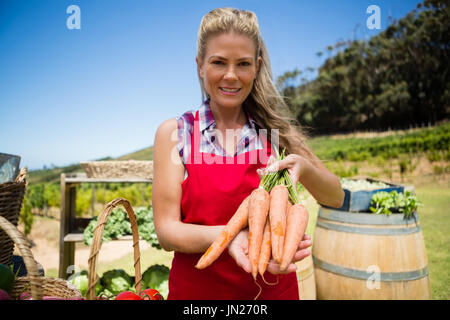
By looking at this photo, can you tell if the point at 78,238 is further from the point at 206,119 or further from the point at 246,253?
the point at 246,253

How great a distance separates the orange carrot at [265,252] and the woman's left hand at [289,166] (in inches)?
10.6

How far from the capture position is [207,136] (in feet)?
4.96

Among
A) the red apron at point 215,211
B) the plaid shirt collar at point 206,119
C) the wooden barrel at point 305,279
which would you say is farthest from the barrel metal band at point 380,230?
the plaid shirt collar at point 206,119

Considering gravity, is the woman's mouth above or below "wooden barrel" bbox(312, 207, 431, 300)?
above

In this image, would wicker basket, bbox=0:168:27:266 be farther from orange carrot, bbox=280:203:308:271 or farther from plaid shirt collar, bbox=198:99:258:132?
orange carrot, bbox=280:203:308:271

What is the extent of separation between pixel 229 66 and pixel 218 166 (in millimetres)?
469

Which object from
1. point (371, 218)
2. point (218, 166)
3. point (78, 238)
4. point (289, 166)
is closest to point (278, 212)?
point (289, 166)

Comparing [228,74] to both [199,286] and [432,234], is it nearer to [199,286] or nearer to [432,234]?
[199,286]

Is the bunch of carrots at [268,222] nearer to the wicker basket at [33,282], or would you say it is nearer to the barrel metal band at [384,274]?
the wicker basket at [33,282]

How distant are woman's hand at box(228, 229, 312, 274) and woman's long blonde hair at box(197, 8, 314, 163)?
0.59 metres

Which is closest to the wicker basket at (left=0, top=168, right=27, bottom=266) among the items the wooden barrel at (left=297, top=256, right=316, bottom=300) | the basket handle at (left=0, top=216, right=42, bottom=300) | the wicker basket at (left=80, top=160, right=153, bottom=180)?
the basket handle at (left=0, top=216, right=42, bottom=300)

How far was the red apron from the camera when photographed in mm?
1410

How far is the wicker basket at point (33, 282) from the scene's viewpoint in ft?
3.04

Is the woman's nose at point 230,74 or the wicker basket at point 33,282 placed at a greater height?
the woman's nose at point 230,74
